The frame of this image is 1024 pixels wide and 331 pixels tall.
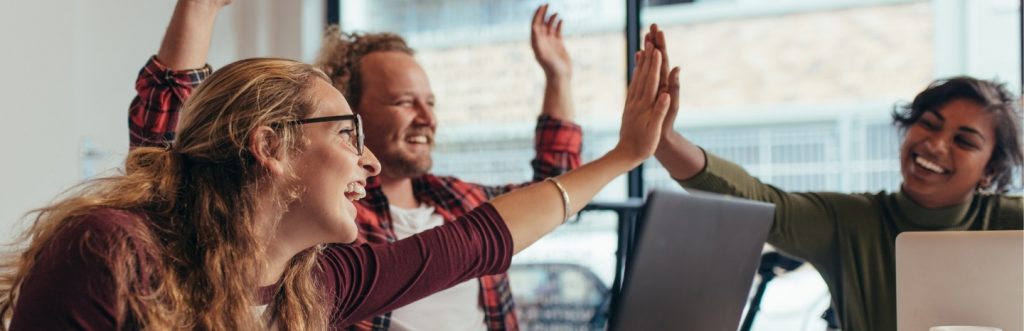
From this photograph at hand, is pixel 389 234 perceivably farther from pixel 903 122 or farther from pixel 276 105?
pixel 903 122

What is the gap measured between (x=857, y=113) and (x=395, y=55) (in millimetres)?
3965

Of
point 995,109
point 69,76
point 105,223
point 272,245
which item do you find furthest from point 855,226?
point 69,76

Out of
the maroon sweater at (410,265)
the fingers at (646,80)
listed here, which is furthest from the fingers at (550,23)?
the maroon sweater at (410,265)

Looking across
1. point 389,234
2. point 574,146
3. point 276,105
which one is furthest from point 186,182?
point 574,146

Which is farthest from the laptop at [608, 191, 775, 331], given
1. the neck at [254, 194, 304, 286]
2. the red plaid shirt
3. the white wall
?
the white wall

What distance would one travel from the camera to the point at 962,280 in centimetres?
142

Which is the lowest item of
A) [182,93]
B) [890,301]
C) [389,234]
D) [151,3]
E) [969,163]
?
[890,301]

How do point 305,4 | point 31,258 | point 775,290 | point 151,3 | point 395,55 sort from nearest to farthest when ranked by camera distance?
1. point 31,258
2. point 395,55
3. point 151,3
4. point 305,4
5. point 775,290

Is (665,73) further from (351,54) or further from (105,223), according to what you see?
(351,54)

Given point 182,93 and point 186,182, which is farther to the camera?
point 182,93

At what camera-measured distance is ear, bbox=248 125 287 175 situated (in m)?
1.19

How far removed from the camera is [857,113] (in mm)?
5594

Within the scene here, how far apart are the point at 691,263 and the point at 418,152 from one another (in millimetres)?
928

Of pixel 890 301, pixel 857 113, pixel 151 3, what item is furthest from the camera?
pixel 857 113
